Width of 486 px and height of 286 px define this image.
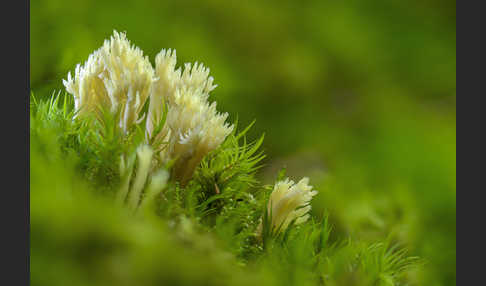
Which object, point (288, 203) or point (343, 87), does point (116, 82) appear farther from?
point (343, 87)

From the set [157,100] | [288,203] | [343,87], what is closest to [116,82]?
[157,100]

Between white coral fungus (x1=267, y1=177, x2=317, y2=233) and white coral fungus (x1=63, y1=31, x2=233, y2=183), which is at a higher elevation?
white coral fungus (x1=63, y1=31, x2=233, y2=183)

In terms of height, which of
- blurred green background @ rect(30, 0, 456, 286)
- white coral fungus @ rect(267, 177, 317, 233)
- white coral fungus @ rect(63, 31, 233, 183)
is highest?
blurred green background @ rect(30, 0, 456, 286)

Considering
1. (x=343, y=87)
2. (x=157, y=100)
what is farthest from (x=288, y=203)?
(x=343, y=87)

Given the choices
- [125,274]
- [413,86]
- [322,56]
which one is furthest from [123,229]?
[413,86]

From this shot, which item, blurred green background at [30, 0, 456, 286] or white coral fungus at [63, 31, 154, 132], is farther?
blurred green background at [30, 0, 456, 286]

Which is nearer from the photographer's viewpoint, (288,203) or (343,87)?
(288,203)

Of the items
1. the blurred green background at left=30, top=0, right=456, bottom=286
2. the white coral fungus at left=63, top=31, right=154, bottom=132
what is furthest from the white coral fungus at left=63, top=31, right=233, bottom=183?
the blurred green background at left=30, top=0, right=456, bottom=286

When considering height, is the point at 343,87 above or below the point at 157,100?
above

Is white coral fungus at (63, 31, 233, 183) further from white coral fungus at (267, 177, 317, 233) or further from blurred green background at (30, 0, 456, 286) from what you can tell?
blurred green background at (30, 0, 456, 286)
